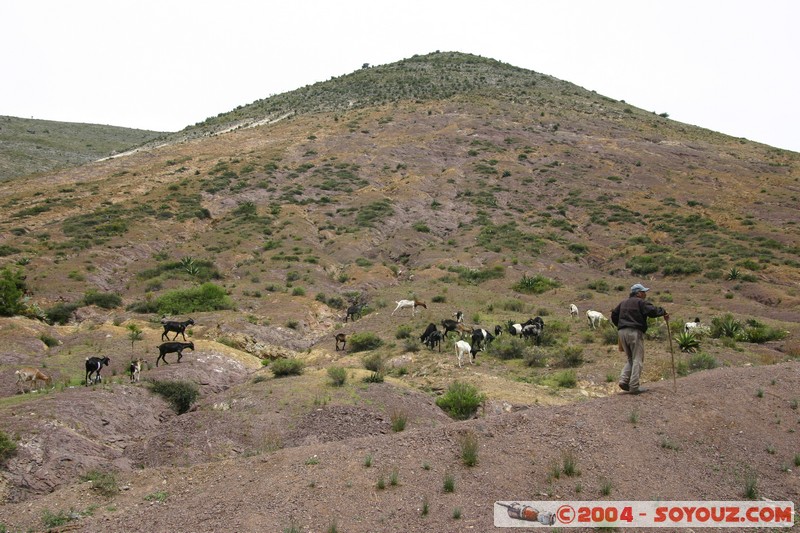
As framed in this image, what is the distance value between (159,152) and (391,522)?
69.6m

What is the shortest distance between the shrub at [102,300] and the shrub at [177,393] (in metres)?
16.0

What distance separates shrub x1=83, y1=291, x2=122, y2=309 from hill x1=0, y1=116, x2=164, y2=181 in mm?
47183

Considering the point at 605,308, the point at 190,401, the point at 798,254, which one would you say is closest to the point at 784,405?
the point at 190,401

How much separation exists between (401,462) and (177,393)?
30.7 feet

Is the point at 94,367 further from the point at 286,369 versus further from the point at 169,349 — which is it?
the point at 286,369

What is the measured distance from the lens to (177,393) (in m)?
15.7

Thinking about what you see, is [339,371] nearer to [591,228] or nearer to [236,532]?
[236,532]

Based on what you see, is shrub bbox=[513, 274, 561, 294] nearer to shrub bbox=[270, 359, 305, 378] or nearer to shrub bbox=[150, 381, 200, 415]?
shrub bbox=[270, 359, 305, 378]

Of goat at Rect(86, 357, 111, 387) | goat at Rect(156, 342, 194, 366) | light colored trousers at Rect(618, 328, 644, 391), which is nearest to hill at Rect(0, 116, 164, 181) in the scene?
goat at Rect(156, 342, 194, 366)

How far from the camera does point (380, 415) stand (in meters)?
13.5

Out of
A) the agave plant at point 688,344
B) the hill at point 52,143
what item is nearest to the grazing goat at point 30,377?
the agave plant at point 688,344

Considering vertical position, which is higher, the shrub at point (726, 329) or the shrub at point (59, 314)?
the shrub at point (726, 329)

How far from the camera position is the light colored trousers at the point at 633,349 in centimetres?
1045

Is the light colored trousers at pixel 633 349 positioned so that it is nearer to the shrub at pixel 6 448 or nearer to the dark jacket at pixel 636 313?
the dark jacket at pixel 636 313
